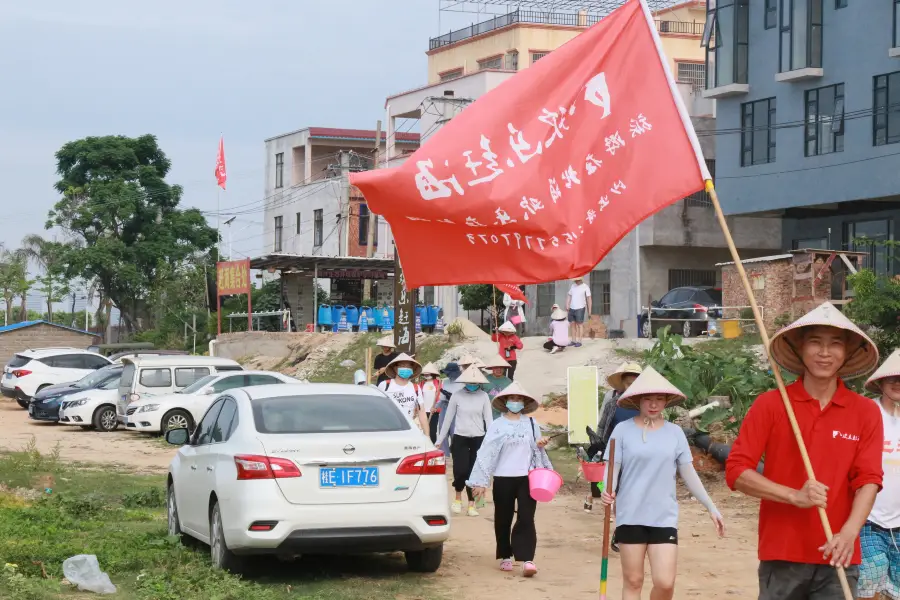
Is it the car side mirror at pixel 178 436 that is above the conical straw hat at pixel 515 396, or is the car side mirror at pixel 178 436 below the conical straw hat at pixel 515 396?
below

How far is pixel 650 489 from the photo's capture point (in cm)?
830

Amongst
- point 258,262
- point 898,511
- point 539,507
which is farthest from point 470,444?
point 258,262

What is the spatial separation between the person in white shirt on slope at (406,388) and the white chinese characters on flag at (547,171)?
7.12 metres

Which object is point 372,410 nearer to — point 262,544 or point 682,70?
point 262,544

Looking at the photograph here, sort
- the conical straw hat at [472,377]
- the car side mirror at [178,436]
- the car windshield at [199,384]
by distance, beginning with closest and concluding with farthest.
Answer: the car side mirror at [178,436]
the conical straw hat at [472,377]
the car windshield at [199,384]

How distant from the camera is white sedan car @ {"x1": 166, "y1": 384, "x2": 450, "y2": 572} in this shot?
1015cm

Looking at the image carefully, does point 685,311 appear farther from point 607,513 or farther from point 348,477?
point 607,513

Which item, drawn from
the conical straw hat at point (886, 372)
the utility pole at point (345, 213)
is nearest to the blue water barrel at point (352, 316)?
the utility pole at point (345, 213)

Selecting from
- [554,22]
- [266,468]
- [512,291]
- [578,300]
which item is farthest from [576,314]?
[554,22]

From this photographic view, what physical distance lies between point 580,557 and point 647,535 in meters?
4.28

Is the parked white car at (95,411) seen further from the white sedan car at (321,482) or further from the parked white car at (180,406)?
the white sedan car at (321,482)

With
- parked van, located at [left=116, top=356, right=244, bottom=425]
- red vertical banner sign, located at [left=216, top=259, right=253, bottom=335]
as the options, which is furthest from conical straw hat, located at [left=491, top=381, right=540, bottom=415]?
red vertical banner sign, located at [left=216, top=259, right=253, bottom=335]

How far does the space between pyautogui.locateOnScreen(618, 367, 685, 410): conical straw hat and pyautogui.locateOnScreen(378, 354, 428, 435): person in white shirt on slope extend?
749 cm

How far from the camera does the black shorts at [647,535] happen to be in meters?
8.20
